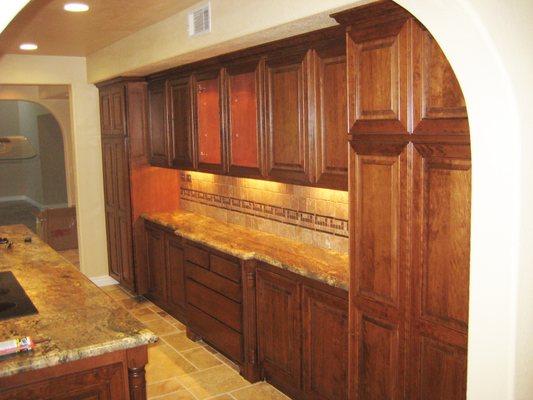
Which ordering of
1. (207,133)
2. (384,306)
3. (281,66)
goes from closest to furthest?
1. (384,306)
2. (281,66)
3. (207,133)

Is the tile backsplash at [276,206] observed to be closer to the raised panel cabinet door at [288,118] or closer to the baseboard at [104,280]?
the raised panel cabinet door at [288,118]

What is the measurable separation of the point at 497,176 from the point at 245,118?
255 cm

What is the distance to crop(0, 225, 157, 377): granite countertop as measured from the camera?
2.38 meters

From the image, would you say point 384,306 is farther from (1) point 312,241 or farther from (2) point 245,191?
(2) point 245,191

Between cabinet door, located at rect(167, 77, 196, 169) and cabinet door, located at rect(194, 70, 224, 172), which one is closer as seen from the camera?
cabinet door, located at rect(194, 70, 224, 172)

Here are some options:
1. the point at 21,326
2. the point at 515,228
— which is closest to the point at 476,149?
the point at 515,228

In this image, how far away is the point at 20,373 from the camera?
7.59ft

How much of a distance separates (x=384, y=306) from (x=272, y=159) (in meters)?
1.60

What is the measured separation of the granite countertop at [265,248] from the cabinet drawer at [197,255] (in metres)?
0.08

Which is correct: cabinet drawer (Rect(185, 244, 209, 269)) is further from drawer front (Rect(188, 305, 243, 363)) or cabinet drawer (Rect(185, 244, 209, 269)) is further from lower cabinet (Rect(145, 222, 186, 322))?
drawer front (Rect(188, 305, 243, 363))

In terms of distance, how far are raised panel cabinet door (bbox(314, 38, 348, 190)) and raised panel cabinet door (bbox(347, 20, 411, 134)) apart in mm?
541

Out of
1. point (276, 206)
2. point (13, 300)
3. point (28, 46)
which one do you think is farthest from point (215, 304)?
point (28, 46)

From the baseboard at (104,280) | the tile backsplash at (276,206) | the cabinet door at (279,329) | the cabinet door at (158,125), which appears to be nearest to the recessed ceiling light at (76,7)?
the cabinet door at (158,125)

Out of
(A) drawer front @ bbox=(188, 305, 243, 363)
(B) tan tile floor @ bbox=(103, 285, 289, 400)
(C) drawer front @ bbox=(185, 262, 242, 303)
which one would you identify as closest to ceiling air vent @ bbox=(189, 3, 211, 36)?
(C) drawer front @ bbox=(185, 262, 242, 303)
